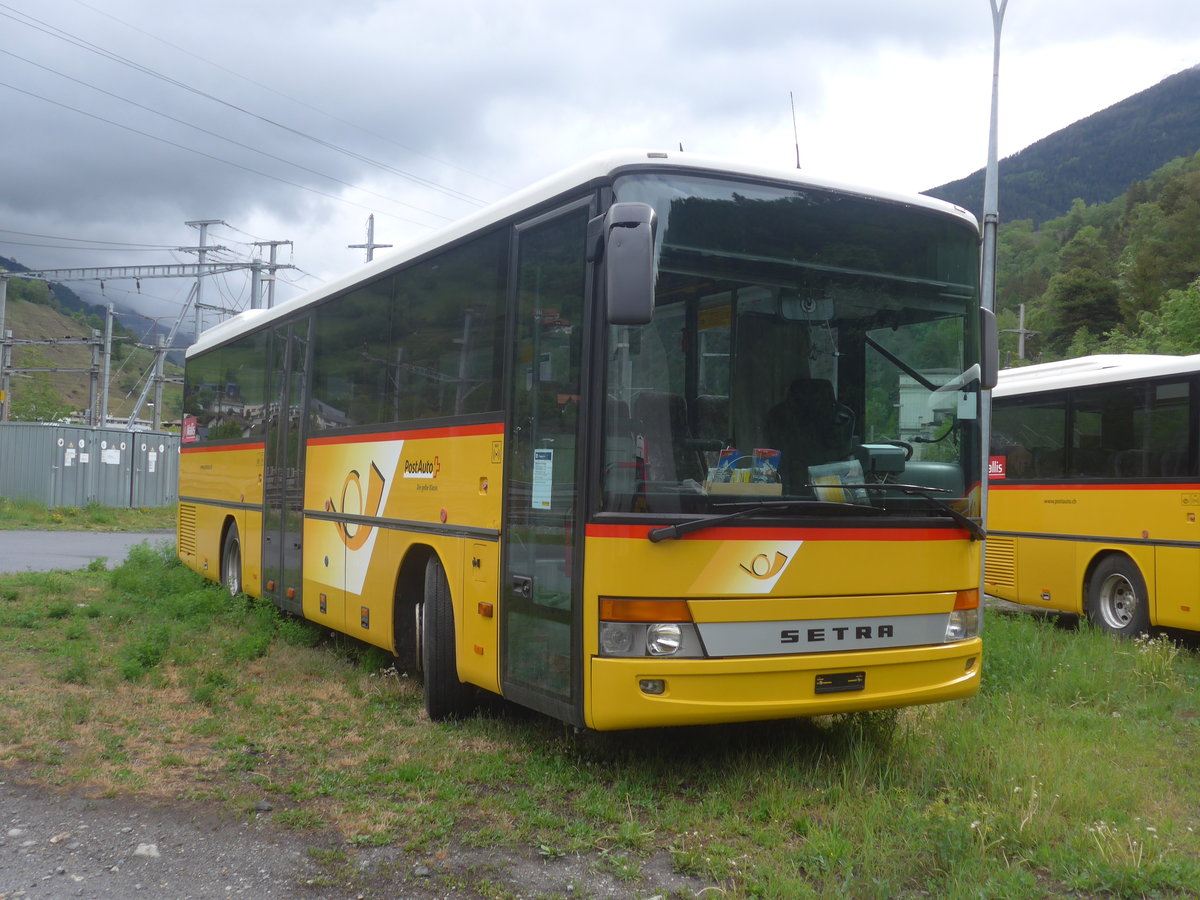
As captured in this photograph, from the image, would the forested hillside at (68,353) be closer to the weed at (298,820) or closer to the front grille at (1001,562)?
the front grille at (1001,562)

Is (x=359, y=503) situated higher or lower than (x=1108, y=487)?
lower

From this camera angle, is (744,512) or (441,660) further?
(441,660)

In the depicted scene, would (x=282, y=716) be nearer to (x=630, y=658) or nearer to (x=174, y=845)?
(x=174, y=845)

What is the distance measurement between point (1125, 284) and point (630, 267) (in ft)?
239

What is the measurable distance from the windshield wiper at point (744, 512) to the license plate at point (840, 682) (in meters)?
0.83

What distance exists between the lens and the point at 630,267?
5117 millimetres

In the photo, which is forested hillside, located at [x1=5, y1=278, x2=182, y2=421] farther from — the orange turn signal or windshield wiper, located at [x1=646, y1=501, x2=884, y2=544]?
windshield wiper, located at [x1=646, y1=501, x2=884, y2=544]

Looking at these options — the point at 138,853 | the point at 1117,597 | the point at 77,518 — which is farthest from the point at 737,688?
the point at 77,518

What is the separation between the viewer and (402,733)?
22.8ft

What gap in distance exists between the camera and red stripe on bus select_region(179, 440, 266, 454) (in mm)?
11461

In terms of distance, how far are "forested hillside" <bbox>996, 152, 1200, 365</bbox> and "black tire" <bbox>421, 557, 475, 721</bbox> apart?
152 ft

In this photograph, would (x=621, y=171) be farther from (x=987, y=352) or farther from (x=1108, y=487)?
(x=1108, y=487)

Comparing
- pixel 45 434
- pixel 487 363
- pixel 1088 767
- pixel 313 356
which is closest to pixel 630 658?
pixel 487 363

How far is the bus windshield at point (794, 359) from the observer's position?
18.0 ft
